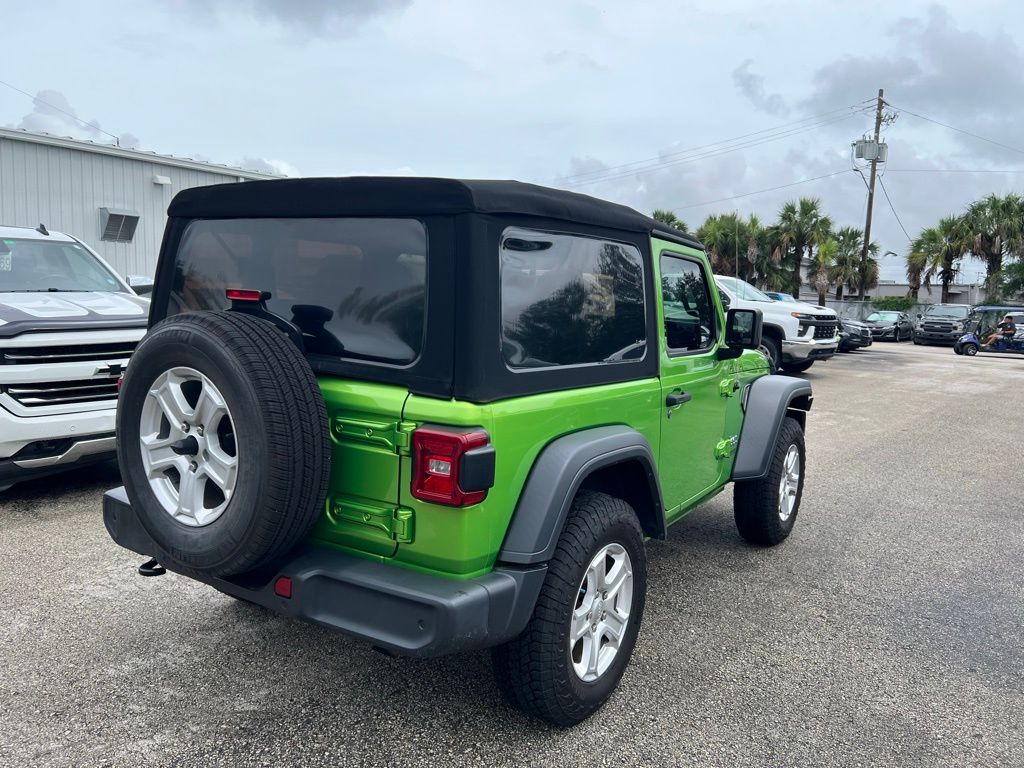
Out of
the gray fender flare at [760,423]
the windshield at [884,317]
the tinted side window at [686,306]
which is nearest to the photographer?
the tinted side window at [686,306]

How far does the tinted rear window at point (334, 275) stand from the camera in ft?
8.47

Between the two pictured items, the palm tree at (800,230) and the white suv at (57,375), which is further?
the palm tree at (800,230)

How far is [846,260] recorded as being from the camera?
39.7 m

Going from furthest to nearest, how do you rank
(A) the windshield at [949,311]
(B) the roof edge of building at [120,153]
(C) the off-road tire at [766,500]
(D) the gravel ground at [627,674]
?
(A) the windshield at [949,311]
(B) the roof edge of building at [120,153]
(C) the off-road tire at [766,500]
(D) the gravel ground at [627,674]

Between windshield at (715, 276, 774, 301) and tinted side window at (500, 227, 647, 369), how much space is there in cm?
1076

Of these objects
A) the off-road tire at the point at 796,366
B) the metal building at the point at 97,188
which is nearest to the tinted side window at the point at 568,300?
the off-road tire at the point at 796,366

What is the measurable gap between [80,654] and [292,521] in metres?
1.59

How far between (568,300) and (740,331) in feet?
5.39

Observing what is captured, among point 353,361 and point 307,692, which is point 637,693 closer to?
point 307,692

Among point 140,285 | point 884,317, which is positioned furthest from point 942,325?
point 140,285

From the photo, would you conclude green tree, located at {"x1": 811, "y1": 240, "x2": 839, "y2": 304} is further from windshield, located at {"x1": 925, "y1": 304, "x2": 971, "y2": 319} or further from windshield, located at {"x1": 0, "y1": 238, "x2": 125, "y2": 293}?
windshield, located at {"x1": 0, "y1": 238, "x2": 125, "y2": 293}

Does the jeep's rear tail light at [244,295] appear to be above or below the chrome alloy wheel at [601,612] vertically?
above

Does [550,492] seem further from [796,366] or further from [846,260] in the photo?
[846,260]

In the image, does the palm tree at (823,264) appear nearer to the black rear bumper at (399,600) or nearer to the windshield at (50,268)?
the windshield at (50,268)
